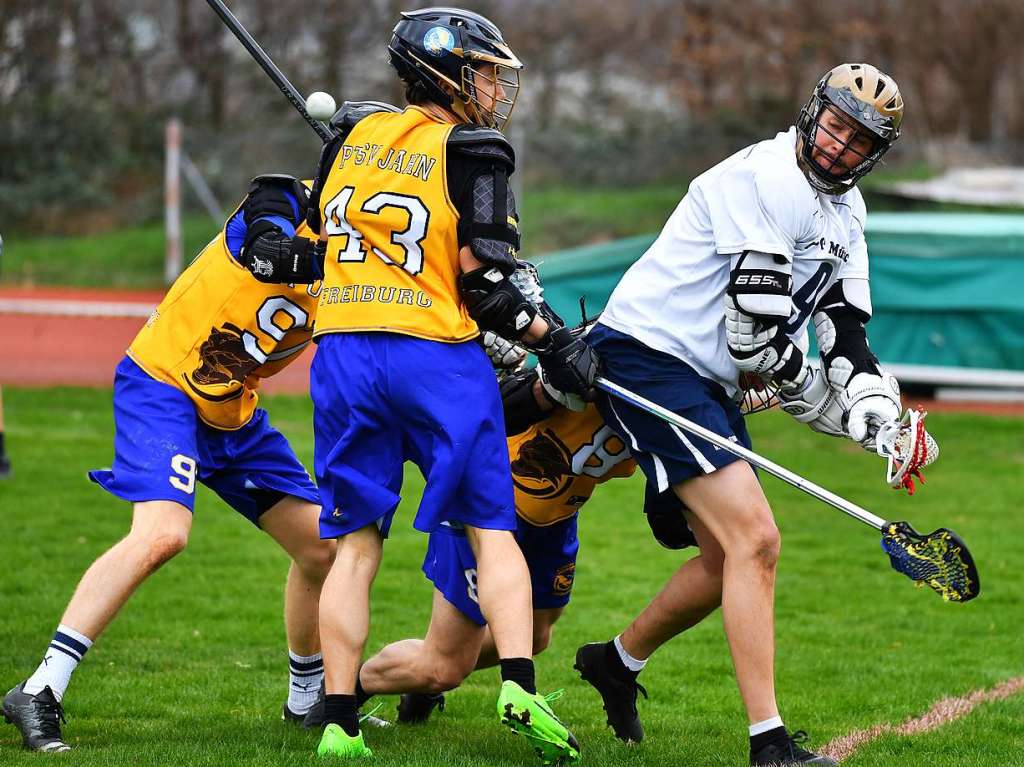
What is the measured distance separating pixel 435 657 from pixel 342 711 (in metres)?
0.65

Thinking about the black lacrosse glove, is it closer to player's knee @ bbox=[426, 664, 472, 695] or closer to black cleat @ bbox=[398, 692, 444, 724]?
player's knee @ bbox=[426, 664, 472, 695]

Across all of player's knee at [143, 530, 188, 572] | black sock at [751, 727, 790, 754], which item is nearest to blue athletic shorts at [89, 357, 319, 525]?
player's knee at [143, 530, 188, 572]

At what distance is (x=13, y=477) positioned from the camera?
10234 millimetres

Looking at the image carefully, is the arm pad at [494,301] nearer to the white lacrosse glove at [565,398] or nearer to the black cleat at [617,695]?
the white lacrosse glove at [565,398]

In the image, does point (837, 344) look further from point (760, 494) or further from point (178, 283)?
point (178, 283)

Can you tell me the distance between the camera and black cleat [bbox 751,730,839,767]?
442cm

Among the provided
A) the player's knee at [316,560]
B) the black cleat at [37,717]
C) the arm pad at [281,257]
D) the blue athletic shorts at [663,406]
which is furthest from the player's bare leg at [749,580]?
the black cleat at [37,717]

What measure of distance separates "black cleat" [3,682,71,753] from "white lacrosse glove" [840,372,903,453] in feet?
8.46

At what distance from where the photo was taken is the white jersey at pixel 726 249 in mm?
4508

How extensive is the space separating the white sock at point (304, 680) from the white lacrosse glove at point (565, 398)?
4.11ft

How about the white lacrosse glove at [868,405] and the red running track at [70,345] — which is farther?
the red running track at [70,345]

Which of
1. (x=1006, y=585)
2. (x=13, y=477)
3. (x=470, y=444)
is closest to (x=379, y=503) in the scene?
(x=470, y=444)

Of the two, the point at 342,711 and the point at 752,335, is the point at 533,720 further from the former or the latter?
the point at 752,335

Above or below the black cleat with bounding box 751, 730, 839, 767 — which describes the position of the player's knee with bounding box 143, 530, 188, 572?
above
